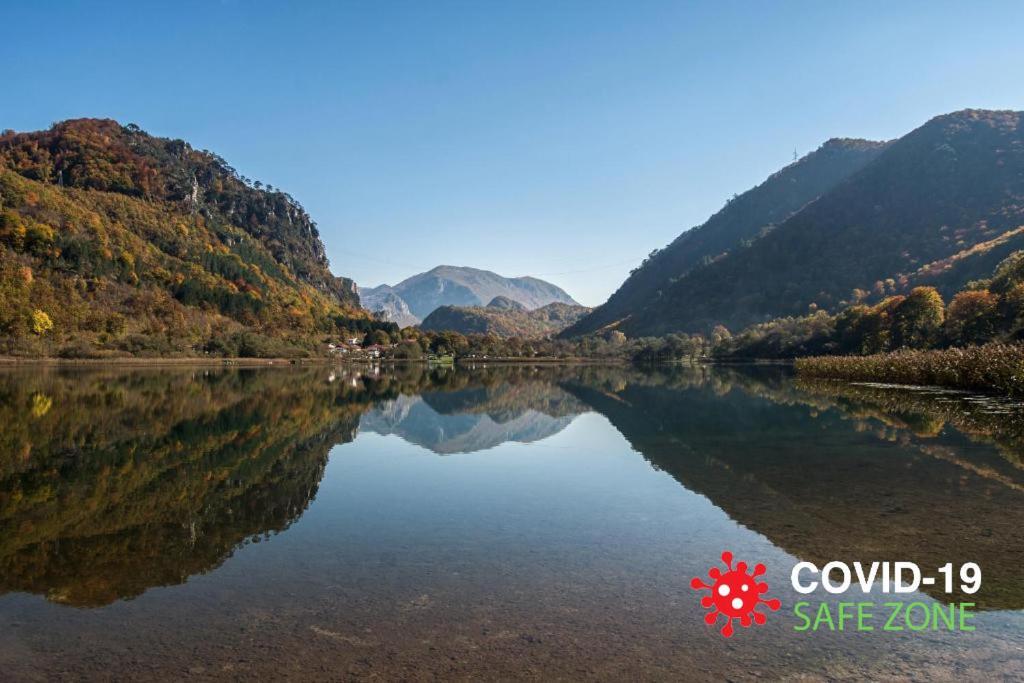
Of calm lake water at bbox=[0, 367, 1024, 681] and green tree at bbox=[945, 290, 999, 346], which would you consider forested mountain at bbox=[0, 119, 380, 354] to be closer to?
calm lake water at bbox=[0, 367, 1024, 681]

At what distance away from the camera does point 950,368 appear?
43938 mm

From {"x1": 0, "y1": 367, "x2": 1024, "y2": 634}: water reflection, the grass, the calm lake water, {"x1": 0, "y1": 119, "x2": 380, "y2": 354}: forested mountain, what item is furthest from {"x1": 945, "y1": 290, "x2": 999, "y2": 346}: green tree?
{"x1": 0, "y1": 119, "x2": 380, "y2": 354}: forested mountain

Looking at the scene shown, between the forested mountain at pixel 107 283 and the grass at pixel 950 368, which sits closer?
the grass at pixel 950 368

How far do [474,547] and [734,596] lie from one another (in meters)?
3.96

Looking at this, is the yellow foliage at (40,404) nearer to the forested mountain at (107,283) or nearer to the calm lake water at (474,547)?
the calm lake water at (474,547)

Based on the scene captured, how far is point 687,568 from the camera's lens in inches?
355

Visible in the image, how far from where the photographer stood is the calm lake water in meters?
6.22

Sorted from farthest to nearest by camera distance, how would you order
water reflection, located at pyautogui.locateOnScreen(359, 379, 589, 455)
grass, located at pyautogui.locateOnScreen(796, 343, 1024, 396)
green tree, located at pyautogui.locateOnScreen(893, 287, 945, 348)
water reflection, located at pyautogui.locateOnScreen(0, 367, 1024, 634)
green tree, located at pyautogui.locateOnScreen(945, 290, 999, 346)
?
green tree, located at pyautogui.locateOnScreen(893, 287, 945, 348) → green tree, located at pyautogui.locateOnScreen(945, 290, 999, 346) → grass, located at pyautogui.locateOnScreen(796, 343, 1024, 396) → water reflection, located at pyautogui.locateOnScreen(359, 379, 589, 455) → water reflection, located at pyautogui.locateOnScreen(0, 367, 1024, 634)

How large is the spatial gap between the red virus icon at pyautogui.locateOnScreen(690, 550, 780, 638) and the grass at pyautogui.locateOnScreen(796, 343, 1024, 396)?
3470 cm

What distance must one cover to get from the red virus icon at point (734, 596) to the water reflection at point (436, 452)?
1.61m

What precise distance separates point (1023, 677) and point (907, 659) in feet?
2.94

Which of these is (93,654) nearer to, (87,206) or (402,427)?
(402,427)

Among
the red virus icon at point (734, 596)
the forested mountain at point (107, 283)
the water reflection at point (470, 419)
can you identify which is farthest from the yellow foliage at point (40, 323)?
the red virus icon at point (734, 596)

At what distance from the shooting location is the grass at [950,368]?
3588 centimetres
